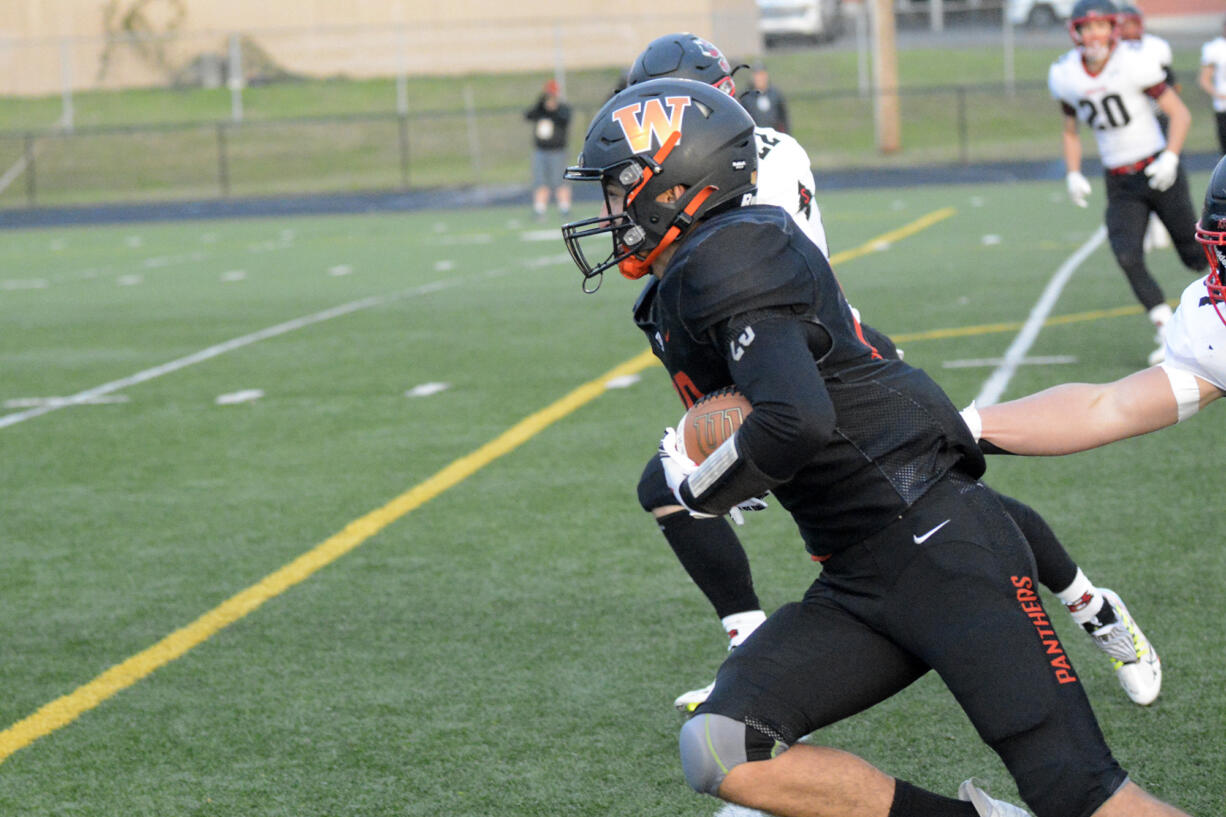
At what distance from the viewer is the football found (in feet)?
8.95

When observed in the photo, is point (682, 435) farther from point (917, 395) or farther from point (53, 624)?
point (53, 624)

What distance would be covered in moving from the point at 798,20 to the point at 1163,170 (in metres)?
32.3

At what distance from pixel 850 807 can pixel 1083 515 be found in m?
3.15

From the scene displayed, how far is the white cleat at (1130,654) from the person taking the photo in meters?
3.90

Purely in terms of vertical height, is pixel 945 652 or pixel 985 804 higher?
pixel 945 652

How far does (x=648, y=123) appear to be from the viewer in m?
2.85

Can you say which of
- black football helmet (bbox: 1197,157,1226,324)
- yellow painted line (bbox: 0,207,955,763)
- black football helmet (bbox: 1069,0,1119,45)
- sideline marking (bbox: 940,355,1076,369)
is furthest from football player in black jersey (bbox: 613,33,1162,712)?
black football helmet (bbox: 1069,0,1119,45)

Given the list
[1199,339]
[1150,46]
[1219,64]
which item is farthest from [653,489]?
[1219,64]

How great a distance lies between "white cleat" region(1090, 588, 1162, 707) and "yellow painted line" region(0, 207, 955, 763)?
2604mm

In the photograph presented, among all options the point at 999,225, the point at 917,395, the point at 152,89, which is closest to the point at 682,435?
the point at 917,395

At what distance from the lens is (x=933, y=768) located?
367cm

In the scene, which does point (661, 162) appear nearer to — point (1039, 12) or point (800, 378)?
point (800, 378)

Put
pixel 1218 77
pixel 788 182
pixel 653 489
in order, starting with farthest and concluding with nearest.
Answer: pixel 1218 77
pixel 788 182
pixel 653 489

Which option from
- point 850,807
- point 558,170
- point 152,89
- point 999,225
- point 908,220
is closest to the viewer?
point 850,807
